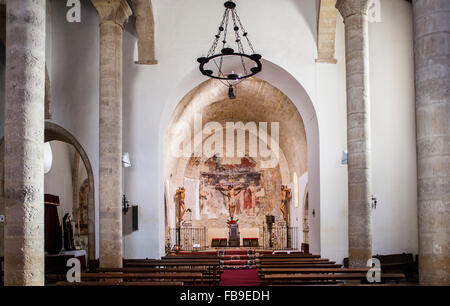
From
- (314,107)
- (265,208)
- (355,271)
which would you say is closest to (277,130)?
(265,208)

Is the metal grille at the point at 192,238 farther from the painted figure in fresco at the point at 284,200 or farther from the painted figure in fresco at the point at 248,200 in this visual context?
the painted figure in fresco at the point at 284,200

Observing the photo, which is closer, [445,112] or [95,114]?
[445,112]

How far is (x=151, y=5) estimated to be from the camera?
12914 millimetres

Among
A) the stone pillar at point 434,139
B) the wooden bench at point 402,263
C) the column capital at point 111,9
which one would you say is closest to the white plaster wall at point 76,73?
the column capital at point 111,9

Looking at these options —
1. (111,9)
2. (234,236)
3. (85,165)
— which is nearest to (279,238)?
(234,236)

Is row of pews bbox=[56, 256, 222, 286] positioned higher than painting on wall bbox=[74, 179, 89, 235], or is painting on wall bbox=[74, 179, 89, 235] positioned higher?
painting on wall bbox=[74, 179, 89, 235]

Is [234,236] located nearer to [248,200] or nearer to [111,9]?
[248,200]

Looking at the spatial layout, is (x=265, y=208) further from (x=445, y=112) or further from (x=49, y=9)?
(x=445, y=112)

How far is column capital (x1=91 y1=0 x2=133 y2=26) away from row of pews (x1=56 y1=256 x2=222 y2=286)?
17.7ft

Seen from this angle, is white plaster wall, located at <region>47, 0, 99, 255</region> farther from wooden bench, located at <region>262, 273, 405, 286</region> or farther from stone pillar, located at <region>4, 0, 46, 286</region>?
stone pillar, located at <region>4, 0, 46, 286</region>

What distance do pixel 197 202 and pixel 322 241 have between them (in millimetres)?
12685

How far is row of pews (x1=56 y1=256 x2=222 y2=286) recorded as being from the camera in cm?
814

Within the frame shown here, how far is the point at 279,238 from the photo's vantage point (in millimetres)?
23641

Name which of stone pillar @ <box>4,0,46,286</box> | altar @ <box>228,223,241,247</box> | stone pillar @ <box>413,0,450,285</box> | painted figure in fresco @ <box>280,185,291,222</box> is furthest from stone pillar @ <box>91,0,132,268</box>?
altar @ <box>228,223,241,247</box>
